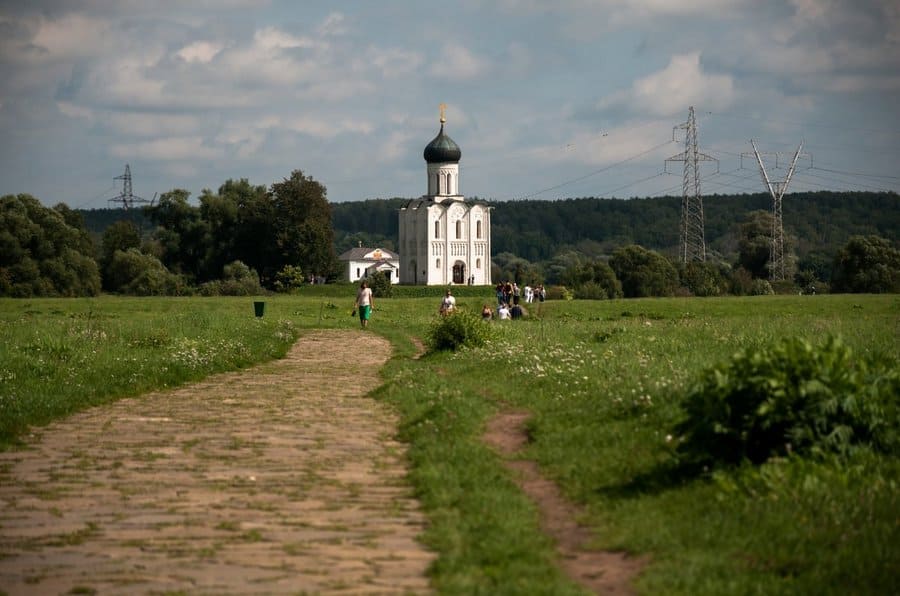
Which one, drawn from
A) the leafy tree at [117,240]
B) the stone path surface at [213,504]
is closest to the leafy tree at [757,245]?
the leafy tree at [117,240]

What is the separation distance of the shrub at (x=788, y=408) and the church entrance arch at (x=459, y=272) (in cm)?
13764

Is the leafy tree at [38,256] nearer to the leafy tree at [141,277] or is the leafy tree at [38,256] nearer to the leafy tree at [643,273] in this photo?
the leafy tree at [141,277]

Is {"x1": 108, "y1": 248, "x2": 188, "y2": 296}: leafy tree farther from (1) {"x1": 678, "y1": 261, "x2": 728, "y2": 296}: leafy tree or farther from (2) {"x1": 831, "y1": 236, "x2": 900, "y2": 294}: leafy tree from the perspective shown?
(2) {"x1": 831, "y1": 236, "x2": 900, "y2": 294}: leafy tree

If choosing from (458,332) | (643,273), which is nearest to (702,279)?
(643,273)

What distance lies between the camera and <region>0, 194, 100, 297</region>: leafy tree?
288 ft

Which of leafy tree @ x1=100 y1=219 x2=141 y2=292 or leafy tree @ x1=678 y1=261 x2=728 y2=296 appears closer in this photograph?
leafy tree @ x1=678 y1=261 x2=728 y2=296

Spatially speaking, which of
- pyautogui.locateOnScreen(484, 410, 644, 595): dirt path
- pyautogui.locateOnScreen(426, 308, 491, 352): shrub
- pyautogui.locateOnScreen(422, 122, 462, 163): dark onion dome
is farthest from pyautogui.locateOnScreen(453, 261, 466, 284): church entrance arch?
pyautogui.locateOnScreen(484, 410, 644, 595): dirt path

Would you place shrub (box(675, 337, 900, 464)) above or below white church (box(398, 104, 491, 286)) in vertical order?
below

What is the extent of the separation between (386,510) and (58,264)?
84.7 metres

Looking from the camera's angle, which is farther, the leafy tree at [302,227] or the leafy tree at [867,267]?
the leafy tree at [302,227]

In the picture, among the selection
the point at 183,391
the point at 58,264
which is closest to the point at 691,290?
the point at 58,264

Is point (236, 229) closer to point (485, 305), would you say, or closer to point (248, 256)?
point (248, 256)

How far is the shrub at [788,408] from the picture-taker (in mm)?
10055

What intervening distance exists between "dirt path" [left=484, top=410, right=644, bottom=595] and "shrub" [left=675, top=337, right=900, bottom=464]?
1215mm
